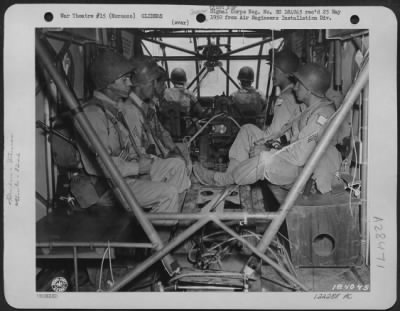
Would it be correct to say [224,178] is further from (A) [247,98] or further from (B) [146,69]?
(B) [146,69]

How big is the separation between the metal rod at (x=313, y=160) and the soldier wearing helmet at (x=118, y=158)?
212 mm

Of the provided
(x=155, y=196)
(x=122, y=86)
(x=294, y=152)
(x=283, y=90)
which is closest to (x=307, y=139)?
(x=294, y=152)

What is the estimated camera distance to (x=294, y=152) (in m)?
1.15

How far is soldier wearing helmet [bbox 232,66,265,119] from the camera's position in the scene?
1.20m

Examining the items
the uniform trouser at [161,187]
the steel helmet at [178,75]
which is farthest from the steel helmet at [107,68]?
the uniform trouser at [161,187]

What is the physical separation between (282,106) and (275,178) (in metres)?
0.17

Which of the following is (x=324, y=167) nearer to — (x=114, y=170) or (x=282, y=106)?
(x=282, y=106)

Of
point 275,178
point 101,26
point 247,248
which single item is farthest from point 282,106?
point 101,26

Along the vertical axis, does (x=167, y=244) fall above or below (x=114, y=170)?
below

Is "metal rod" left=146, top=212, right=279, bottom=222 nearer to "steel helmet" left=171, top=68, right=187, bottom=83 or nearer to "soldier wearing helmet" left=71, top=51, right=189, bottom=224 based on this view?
"soldier wearing helmet" left=71, top=51, right=189, bottom=224

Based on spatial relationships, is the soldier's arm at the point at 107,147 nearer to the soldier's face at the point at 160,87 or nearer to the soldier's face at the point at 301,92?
the soldier's face at the point at 160,87

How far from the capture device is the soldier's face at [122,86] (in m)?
1.29

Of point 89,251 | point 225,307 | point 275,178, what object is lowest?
point 225,307

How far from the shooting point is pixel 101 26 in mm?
1124
